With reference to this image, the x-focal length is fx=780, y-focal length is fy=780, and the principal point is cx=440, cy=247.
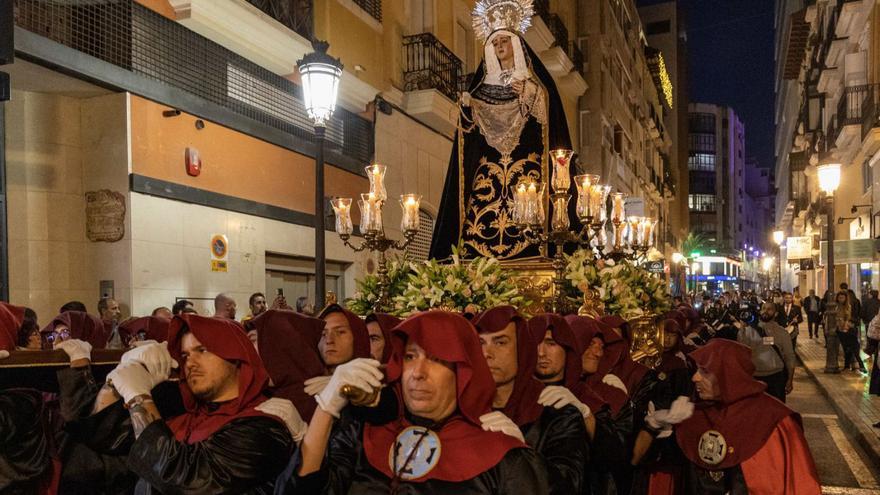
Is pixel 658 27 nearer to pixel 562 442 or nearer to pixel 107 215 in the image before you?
pixel 107 215

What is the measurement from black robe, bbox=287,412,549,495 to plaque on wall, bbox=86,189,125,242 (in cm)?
786

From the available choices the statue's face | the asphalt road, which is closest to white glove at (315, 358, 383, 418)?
the statue's face

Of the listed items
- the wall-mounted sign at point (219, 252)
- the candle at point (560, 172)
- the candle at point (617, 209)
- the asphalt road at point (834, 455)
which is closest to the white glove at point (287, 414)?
the candle at point (560, 172)

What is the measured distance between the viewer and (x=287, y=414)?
10.7 ft

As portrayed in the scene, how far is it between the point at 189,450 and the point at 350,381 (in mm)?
753

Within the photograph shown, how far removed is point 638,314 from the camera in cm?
785

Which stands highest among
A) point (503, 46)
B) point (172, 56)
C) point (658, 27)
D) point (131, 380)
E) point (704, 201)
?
point (658, 27)

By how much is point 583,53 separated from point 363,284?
2701 centimetres

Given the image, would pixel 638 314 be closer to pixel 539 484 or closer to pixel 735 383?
pixel 735 383

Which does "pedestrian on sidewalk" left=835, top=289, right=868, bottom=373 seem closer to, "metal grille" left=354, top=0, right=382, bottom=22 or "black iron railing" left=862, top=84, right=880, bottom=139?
"black iron railing" left=862, top=84, right=880, bottom=139

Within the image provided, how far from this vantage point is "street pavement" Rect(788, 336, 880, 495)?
8445mm

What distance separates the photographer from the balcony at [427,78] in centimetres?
1805

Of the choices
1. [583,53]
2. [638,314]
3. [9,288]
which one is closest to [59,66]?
[9,288]

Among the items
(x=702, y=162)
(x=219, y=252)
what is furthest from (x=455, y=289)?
(x=702, y=162)
